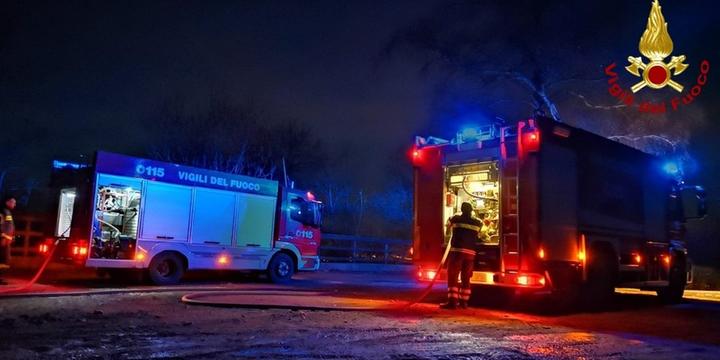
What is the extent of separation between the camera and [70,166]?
12.6 meters

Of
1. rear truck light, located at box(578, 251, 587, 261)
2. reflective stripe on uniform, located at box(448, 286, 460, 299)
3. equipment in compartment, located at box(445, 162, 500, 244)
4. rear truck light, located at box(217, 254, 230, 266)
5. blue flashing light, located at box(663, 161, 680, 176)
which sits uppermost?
blue flashing light, located at box(663, 161, 680, 176)

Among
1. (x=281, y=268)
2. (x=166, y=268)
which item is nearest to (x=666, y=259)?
(x=281, y=268)

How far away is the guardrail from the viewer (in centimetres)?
2292

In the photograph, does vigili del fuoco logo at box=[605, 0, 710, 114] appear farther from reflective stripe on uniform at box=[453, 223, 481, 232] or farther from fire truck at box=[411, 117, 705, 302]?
reflective stripe on uniform at box=[453, 223, 481, 232]

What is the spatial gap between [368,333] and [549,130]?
4584 mm

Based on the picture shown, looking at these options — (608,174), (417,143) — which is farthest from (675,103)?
(417,143)

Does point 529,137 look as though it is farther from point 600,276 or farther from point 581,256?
point 600,276

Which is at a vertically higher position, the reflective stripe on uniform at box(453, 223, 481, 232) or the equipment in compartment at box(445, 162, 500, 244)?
the equipment in compartment at box(445, 162, 500, 244)

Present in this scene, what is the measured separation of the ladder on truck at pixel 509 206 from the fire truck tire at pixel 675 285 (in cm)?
483

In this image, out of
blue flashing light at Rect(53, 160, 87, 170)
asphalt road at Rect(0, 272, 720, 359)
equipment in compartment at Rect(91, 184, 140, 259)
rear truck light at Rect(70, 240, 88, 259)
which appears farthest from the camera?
blue flashing light at Rect(53, 160, 87, 170)

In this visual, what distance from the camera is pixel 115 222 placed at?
41.9 ft

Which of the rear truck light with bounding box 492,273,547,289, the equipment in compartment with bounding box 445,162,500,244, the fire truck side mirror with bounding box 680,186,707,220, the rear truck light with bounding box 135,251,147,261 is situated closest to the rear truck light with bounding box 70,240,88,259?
the rear truck light with bounding box 135,251,147,261

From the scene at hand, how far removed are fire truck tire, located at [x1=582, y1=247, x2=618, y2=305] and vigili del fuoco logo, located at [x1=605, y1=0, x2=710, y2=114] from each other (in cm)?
1272

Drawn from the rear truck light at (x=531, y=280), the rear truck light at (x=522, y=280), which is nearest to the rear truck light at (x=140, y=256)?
the rear truck light at (x=522, y=280)
